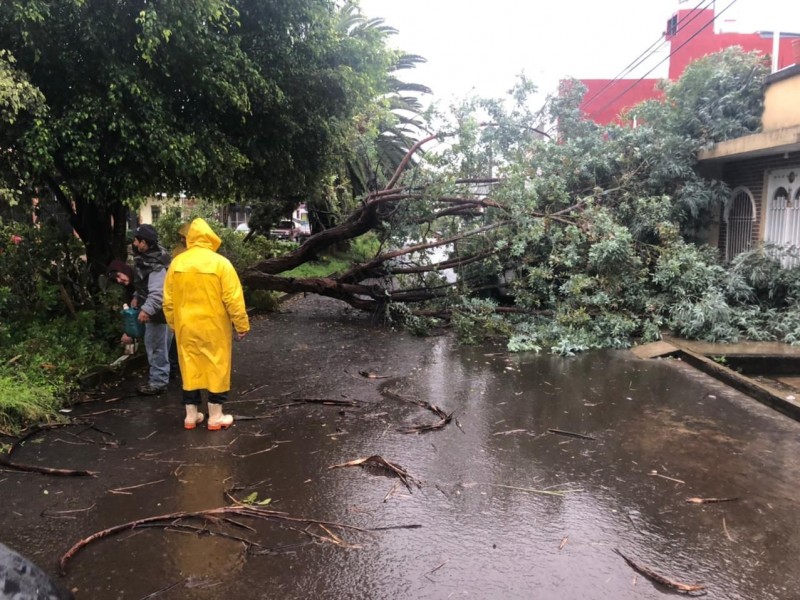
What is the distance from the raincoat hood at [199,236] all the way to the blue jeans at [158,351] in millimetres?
1313

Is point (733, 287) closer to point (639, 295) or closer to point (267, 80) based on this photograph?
point (639, 295)

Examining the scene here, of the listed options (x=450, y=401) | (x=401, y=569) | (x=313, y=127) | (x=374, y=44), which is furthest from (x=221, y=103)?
(x=401, y=569)

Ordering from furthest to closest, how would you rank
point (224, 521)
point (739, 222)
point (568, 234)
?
point (739, 222), point (568, 234), point (224, 521)

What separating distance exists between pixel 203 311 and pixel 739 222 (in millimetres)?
10245

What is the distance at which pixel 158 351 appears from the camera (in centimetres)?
596

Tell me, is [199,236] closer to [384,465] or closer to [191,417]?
[191,417]

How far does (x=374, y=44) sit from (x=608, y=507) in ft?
20.7

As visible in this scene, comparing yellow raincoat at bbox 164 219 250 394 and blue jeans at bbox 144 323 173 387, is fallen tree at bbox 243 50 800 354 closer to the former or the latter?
blue jeans at bbox 144 323 173 387

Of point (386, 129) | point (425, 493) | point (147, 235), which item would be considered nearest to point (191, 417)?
point (147, 235)

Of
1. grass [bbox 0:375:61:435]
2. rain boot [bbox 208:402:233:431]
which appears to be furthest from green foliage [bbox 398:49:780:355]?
grass [bbox 0:375:61:435]

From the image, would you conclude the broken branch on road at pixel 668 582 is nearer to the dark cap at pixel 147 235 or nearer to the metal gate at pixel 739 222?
the dark cap at pixel 147 235

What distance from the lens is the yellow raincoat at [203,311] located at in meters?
4.77

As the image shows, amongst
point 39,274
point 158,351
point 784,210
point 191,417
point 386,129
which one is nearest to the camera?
point 191,417

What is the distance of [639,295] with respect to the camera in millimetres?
9148
